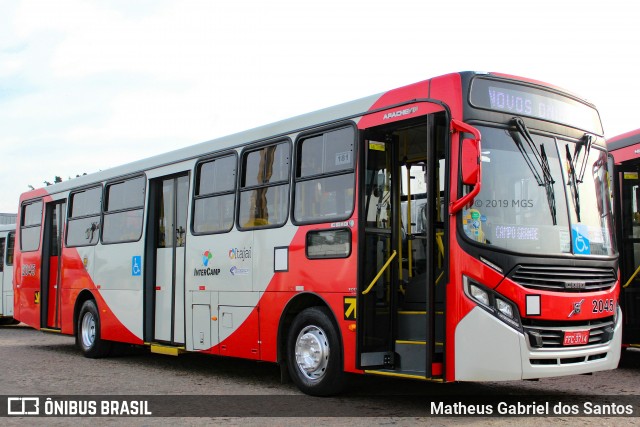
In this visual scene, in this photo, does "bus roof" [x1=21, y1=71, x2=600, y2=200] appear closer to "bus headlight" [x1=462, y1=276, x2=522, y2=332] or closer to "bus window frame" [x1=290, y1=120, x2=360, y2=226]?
"bus window frame" [x1=290, y1=120, x2=360, y2=226]

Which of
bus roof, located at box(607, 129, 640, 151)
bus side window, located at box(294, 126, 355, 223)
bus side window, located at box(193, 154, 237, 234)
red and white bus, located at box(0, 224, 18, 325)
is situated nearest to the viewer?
bus side window, located at box(294, 126, 355, 223)

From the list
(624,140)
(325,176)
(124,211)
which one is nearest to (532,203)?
(325,176)

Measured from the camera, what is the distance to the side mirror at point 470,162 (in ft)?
22.9

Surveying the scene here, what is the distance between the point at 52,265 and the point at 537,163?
430 inches

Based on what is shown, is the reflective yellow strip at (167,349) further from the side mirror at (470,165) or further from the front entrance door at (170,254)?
the side mirror at (470,165)

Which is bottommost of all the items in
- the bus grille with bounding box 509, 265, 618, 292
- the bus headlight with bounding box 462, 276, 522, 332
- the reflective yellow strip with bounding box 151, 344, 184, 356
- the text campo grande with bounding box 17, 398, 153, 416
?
the text campo grande with bounding box 17, 398, 153, 416

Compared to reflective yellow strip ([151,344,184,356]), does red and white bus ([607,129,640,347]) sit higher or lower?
higher

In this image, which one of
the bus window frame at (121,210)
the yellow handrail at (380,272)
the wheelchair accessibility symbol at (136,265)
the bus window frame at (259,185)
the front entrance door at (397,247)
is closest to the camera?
the front entrance door at (397,247)

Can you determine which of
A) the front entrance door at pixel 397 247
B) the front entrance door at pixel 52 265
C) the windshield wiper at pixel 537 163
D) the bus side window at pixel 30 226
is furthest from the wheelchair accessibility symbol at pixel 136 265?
the windshield wiper at pixel 537 163

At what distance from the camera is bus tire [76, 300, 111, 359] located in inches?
528

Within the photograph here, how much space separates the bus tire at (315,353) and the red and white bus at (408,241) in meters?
0.02

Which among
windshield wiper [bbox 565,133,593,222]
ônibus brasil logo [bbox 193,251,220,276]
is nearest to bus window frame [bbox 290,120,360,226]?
ônibus brasil logo [bbox 193,251,220,276]

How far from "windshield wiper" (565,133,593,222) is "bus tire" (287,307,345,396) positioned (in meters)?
2.89

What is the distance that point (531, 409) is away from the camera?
784 centimetres
